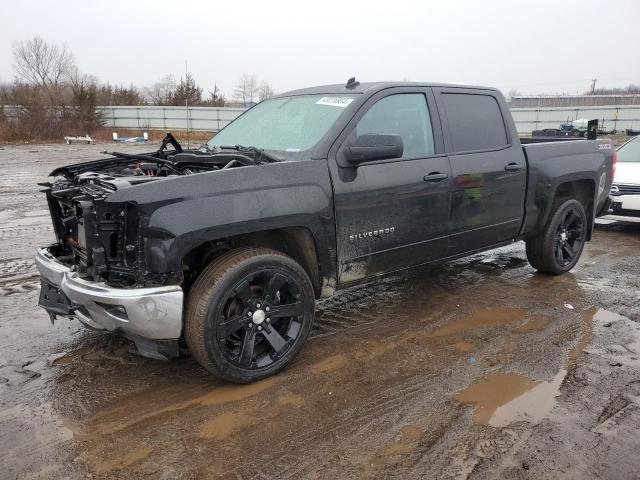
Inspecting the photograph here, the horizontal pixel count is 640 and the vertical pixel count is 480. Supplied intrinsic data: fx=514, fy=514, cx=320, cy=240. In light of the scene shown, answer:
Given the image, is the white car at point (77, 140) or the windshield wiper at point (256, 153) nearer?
the windshield wiper at point (256, 153)

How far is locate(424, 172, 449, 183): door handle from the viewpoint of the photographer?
3973 millimetres

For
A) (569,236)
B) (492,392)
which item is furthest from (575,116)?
(492,392)

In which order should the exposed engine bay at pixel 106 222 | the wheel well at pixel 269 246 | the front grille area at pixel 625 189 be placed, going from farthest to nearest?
the front grille area at pixel 625 189 < the wheel well at pixel 269 246 < the exposed engine bay at pixel 106 222

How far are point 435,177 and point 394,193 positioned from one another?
46 centimetres

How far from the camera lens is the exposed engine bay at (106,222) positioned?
288 cm

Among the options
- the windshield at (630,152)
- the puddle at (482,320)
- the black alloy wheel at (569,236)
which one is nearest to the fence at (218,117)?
the windshield at (630,152)

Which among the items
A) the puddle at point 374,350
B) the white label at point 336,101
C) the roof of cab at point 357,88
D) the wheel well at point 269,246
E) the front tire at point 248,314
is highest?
the roof of cab at point 357,88

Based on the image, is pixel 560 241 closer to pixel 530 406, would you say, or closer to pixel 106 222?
pixel 530 406

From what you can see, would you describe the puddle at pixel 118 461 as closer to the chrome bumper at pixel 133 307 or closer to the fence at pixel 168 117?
the chrome bumper at pixel 133 307

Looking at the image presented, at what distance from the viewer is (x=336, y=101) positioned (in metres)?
3.89

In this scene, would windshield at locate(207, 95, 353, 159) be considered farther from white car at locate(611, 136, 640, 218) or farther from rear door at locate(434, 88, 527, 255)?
white car at locate(611, 136, 640, 218)

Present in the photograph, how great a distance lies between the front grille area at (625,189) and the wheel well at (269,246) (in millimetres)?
6103

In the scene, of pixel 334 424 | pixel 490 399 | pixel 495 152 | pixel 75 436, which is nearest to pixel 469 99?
pixel 495 152

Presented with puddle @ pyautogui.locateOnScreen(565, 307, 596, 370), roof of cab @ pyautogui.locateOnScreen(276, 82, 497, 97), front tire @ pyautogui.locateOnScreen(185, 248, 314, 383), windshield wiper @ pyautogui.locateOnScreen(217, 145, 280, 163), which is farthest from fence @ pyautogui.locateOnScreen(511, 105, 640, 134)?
front tire @ pyautogui.locateOnScreen(185, 248, 314, 383)
